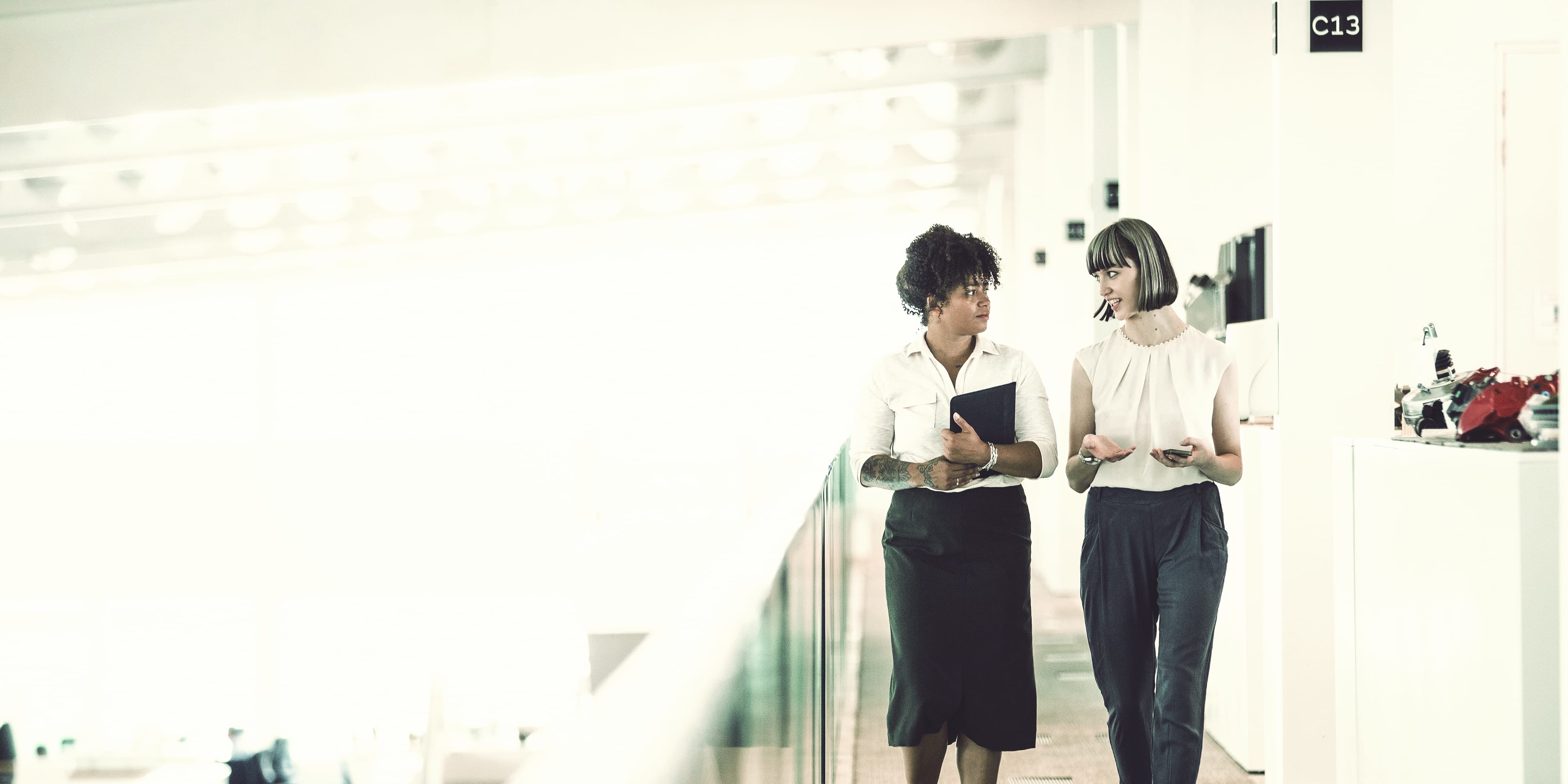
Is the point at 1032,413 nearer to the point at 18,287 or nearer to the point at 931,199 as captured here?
the point at 931,199

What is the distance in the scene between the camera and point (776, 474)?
1541 centimetres

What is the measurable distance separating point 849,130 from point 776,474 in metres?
5.66

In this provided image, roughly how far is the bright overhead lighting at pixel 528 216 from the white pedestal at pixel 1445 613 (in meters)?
13.6

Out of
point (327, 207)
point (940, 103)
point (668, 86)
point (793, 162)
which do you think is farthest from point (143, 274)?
point (940, 103)

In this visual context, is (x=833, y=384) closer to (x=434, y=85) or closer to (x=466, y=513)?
(x=466, y=513)

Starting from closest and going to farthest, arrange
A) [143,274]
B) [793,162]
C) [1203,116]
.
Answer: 1. [1203,116]
2. [793,162]
3. [143,274]

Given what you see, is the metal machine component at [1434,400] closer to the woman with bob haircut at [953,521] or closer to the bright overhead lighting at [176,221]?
the woman with bob haircut at [953,521]

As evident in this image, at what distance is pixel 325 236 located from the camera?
52.1 ft

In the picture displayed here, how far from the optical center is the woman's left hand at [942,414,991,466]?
2238mm

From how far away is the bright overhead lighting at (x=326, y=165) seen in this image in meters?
12.1

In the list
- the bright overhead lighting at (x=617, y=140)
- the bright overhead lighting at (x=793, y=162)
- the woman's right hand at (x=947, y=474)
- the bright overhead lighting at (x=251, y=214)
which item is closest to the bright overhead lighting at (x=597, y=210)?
the bright overhead lighting at (x=793, y=162)

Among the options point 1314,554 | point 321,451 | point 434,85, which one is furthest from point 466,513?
point 1314,554

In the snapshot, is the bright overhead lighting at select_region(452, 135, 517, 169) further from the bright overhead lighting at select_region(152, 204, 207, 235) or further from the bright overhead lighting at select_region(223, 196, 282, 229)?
the bright overhead lighting at select_region(152, 204, 207, 235)

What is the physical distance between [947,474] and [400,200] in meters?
13.3
